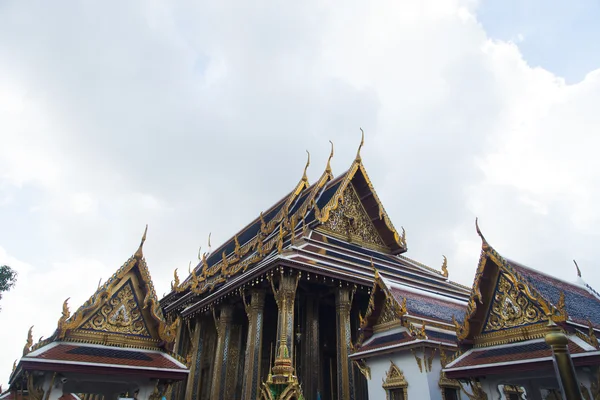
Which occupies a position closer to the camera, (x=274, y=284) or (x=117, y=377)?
(x=117, y=377)

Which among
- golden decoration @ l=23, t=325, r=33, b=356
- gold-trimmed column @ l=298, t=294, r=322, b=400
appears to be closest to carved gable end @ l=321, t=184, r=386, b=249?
gold-trimmed column @ l=298, t=294, r=322, b=400

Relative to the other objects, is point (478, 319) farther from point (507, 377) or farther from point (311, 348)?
point (311, 348)

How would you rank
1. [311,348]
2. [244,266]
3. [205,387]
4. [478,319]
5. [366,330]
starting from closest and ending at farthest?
1. [478,319]
2. [366,330]
3. [311,348]
4. [244,266]
5. [205,387]

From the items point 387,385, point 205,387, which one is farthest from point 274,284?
point 205,387

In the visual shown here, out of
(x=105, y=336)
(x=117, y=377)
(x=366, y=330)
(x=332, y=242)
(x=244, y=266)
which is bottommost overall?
(x=117, y=377)

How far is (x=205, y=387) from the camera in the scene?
14.5 metres

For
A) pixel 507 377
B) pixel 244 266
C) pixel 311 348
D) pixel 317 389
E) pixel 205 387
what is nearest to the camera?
pixel 507 377

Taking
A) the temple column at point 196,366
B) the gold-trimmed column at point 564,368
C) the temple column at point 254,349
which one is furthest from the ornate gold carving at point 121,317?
the temple column at point 196,366

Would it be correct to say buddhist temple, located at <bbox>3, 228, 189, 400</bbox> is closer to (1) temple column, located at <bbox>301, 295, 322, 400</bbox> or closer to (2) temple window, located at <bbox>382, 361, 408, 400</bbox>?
(2) temple window, located at <bbox>382, 361, 408, 400</bbox>

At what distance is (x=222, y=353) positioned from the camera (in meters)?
13.1

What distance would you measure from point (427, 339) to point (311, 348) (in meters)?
5.82

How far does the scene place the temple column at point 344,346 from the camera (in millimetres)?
10352

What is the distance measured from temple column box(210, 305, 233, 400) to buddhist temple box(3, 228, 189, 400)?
6.96 meters

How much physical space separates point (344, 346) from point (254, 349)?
2544 mm
